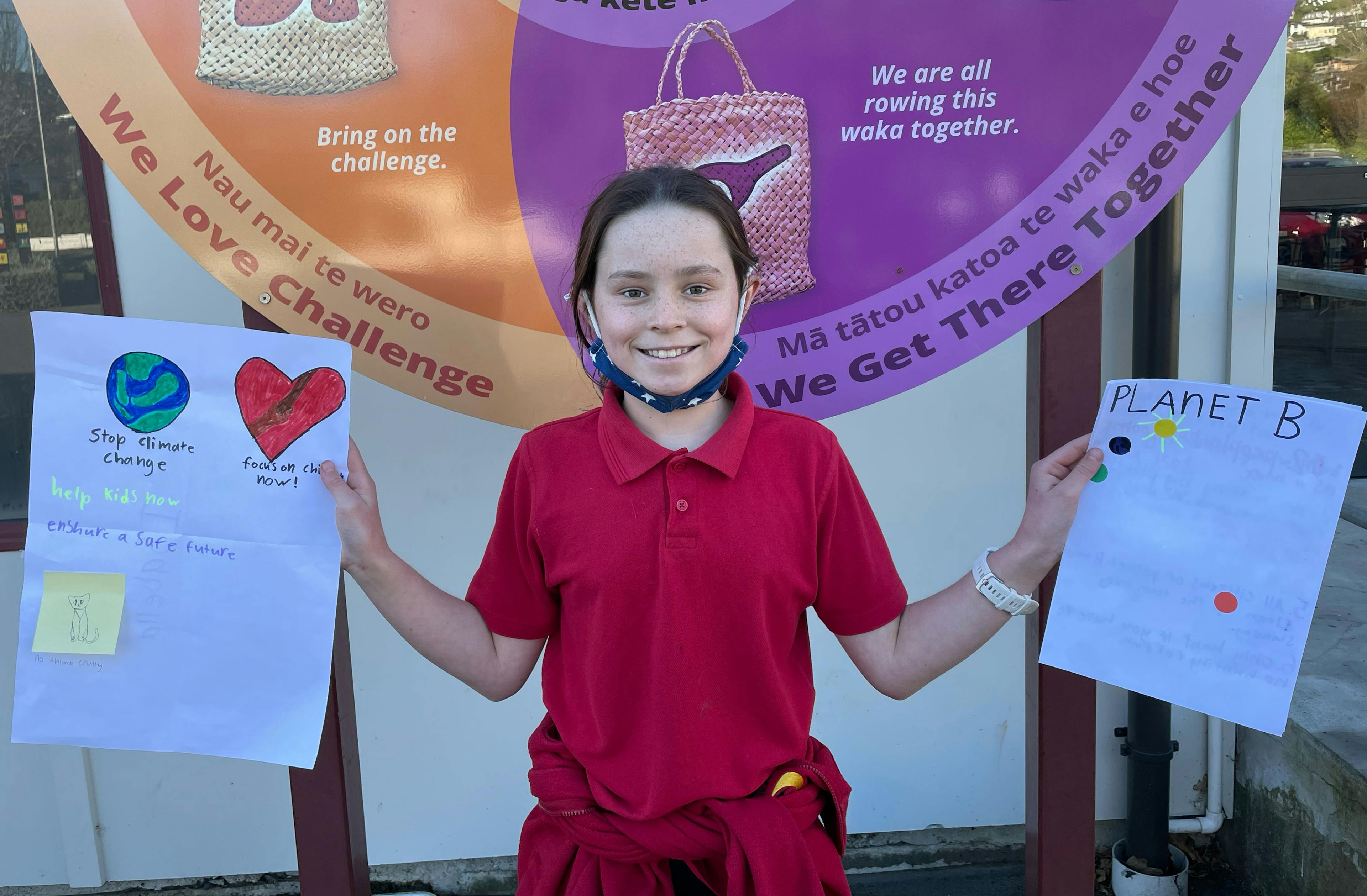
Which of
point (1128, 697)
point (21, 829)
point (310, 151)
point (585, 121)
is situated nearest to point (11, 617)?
point (21, 829)

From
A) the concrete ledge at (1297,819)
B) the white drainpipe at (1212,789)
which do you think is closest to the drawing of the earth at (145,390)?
the concrete ledge at (1297,819)

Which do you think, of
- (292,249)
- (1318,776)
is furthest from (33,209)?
(1318,776)

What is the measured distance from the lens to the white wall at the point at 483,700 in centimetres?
250

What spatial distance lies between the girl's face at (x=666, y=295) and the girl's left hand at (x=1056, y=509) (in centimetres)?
48

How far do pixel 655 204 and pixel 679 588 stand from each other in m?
0.49

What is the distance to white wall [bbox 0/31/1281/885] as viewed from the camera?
8.21 ft

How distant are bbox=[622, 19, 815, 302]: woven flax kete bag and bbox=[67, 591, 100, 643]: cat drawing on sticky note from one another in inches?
39.3

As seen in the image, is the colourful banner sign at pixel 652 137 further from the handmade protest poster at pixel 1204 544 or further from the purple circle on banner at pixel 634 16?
the handmade protest poster at pixel 1204 544

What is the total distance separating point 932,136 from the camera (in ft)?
5.18

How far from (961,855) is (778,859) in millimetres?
1735

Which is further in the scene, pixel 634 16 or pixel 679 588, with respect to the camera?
pixel 634 16

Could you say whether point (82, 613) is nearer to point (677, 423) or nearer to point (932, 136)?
point (677, 423)

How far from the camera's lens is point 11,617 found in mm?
2543

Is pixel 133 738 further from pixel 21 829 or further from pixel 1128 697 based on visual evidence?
pixel 1128 697
